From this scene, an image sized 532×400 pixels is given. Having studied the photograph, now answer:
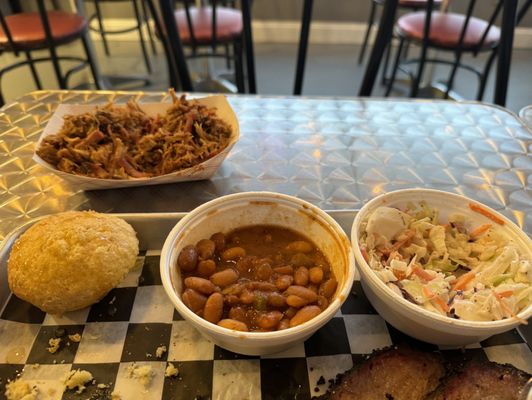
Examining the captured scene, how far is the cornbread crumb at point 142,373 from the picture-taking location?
1.05 metres

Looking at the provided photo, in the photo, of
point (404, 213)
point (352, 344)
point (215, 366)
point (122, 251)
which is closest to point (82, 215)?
point (122, 251)

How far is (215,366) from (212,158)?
→ 0.79m

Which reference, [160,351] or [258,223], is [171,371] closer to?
[160,351]

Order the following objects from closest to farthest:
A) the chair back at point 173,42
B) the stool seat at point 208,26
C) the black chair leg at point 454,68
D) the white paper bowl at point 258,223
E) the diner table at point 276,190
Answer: the white paper bowl at point 258,223, the diner table at point 276,190, the chair back at point 173,42, the black chair leg at point 454,68, the stool seat at point 208,26

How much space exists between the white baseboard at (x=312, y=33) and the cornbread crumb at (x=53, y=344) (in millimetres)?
6063

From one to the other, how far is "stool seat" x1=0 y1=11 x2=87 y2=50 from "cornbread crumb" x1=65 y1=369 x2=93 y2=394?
10.6 feet

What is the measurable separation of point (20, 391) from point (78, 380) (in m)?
0.13

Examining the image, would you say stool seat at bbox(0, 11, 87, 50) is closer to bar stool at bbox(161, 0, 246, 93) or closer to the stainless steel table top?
bar stool at bbox(161, 0, 246, 93)

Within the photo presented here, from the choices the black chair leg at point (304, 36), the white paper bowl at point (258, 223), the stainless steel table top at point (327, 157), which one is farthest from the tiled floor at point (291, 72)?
the white paper bowl at point (258, 223)

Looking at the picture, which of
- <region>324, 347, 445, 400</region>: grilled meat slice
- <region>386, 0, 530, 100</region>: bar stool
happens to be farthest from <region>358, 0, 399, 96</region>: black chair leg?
<region>324, 347, 445, 400</region>: grilled meat slice

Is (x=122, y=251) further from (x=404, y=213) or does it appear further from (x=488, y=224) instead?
(x=488, y=224)

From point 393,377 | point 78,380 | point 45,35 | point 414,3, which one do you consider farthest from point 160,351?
point 414,3

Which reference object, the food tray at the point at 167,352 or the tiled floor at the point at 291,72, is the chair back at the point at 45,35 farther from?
the food tray at the point at 167,352

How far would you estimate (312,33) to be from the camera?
258 inches
